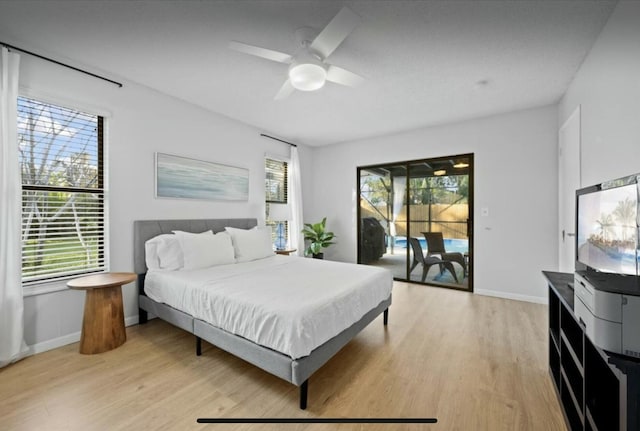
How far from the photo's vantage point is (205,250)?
298 cm

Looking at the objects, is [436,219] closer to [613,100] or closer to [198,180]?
[613,100]

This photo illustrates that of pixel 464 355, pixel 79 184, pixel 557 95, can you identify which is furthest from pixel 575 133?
pixel 79 184

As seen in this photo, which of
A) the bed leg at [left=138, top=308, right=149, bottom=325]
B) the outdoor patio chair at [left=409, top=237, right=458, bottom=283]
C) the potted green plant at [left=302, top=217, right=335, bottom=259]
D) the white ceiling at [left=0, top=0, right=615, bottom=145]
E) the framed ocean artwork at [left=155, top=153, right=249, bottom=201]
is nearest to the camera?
the white ceiling at [left=0, top=0, right=615, bottom=145]

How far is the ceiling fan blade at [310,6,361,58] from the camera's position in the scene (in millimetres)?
1615

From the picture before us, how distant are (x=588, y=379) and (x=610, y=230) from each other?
30.8 inches

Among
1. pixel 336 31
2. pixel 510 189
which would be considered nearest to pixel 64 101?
pixel 336 31

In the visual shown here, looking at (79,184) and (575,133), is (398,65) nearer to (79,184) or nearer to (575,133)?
(575,133)

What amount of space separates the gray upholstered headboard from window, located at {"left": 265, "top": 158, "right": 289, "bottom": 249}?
3.12ft

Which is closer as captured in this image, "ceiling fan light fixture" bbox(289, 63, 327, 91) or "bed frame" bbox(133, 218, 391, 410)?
"bed frame" bbox(133, 218, 391, 410)

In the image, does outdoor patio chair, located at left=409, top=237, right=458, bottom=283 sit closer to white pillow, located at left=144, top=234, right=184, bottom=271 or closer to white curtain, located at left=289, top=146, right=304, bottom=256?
white curtain, located at left=289, top=146, right=304, bottom=256

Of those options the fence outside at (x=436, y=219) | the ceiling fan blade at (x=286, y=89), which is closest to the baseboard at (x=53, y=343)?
the ceiling fan blade at (x=286, y=89)

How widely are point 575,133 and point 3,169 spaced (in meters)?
5.21

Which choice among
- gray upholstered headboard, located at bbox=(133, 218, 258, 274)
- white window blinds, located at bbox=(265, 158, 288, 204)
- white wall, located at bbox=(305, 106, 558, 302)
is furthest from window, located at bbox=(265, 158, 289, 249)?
white wall, located at bbox=(305, 106, 558, 302)

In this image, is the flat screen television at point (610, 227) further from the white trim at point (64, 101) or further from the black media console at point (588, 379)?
the white trim at point (64, 101)
